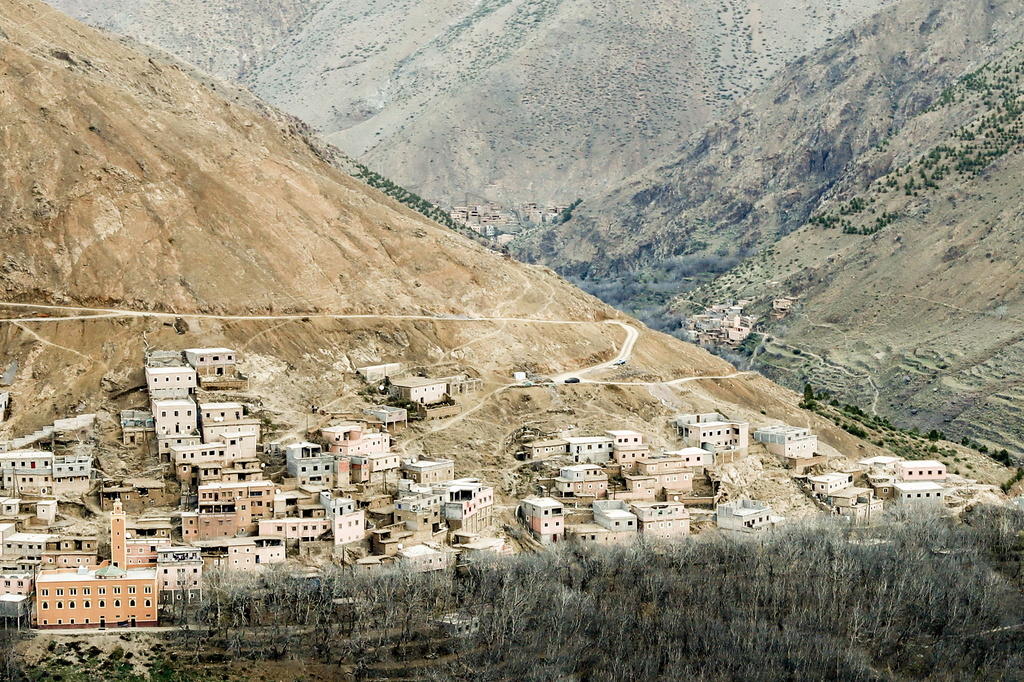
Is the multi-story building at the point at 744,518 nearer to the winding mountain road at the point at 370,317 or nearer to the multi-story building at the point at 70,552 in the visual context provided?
the winding mountain road at the point at 370,317

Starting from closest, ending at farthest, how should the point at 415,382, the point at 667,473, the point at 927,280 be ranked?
the point at 667,473 → the point at 415,382 → the point at 927,280

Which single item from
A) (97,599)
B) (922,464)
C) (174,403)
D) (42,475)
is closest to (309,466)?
(174,403)

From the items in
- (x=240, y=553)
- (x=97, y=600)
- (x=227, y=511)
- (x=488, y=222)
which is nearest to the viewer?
(x=97, y=600)

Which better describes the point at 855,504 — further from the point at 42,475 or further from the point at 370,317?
the point at 42,475

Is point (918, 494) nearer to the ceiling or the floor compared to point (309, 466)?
nearer to the floor

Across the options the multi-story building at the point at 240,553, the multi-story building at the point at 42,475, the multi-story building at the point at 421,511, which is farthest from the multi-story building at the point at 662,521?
the multi-story building at the point at 42,475

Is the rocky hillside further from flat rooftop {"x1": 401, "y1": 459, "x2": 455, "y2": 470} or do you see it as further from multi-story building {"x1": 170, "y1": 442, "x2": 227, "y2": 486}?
multi-story building {"x1": 170, "y1": 442, "x2": 227, "y2": 486}
